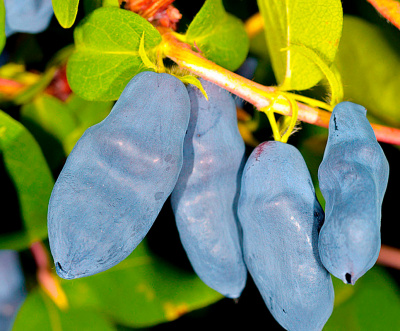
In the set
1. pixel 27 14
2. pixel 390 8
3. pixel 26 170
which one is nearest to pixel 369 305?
pixel 390 8

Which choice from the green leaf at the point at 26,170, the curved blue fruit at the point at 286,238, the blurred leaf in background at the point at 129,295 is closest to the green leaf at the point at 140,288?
the blurred leaf in background at the point at 129,295

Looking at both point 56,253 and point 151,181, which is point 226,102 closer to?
point 151,181

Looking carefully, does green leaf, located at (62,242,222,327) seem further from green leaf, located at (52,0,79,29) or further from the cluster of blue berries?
green leaf, located at (52,0,79,29)

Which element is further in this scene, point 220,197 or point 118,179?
point 220,197

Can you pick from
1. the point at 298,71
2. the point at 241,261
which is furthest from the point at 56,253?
the point at 298,71

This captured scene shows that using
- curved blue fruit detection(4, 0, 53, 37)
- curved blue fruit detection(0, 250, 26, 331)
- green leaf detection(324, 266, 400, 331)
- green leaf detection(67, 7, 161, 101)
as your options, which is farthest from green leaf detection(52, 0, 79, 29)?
green leaf detection(324, 266, 400, 331)

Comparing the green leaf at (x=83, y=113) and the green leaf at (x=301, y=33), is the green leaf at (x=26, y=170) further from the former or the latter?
the green leaf at (x=301, y=33)

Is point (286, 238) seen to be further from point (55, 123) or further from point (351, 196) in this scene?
point (55, 123)
